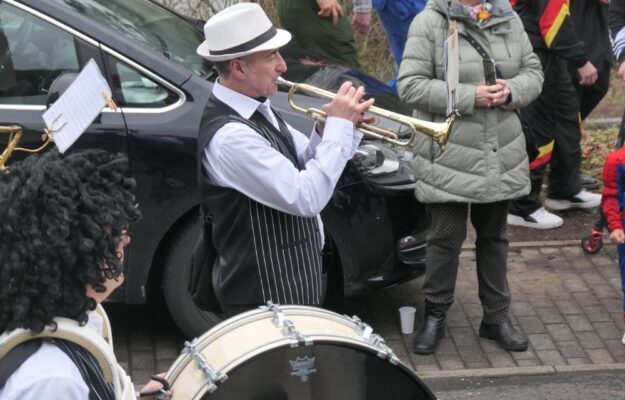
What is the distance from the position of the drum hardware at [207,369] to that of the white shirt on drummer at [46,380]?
59cm

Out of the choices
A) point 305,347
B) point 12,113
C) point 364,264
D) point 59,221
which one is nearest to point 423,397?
point 305,347

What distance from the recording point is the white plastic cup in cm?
Answer: 559

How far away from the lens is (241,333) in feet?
10.1

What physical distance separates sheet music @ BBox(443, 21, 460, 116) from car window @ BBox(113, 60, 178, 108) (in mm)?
1286

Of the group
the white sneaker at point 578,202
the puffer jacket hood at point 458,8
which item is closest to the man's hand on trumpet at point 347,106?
the puffer jacket hood at point 458,8

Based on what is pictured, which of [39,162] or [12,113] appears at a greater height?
[39,162]

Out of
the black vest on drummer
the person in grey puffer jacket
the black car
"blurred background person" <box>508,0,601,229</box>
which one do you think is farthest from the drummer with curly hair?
"blurred background person" <box>508,0,601,229</box>

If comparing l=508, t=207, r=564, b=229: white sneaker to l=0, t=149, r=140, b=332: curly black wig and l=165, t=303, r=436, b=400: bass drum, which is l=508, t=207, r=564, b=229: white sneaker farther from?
l=0, t=149, r=140, b=332: curly black wig

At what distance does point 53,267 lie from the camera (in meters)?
2.40

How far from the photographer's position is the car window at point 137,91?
520 cm

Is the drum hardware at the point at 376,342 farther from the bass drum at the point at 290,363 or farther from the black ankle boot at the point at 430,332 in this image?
the black ankle boot at the point at 430,332

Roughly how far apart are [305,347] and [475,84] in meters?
2.38

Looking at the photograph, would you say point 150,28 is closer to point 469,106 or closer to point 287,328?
point 469,106

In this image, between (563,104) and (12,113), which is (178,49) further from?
(563,104)
